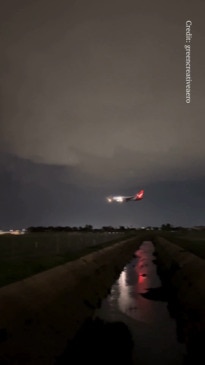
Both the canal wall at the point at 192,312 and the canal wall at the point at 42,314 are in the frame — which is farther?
the canal wall at the point at 192,312

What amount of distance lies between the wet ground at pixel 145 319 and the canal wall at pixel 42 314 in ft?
4.81

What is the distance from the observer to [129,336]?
17.3 meters

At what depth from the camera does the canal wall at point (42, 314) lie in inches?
450

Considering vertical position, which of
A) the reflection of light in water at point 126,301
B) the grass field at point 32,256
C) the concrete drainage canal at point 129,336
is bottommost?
the concrete drainage canal at point 129,336

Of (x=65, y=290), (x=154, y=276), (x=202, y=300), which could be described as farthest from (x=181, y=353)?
(x=154, y=276)

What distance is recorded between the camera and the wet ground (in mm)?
14750

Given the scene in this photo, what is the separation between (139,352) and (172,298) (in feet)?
38.3

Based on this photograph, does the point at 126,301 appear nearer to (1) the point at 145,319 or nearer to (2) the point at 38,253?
(1) the point at 145,319

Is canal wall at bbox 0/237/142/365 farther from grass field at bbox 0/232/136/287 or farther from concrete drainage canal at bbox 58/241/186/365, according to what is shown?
grass field at bbox 0/232/136/287

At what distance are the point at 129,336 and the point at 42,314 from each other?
4.50m

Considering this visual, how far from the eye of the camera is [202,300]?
16.9m

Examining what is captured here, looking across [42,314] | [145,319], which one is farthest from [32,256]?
[42,314]

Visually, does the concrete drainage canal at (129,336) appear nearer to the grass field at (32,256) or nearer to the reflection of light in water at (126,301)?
the reflection of light in water at (126,301)

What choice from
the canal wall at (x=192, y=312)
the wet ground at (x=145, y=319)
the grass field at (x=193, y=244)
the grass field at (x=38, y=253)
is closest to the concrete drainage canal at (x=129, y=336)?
the wet ground at (x=145, y=319)
